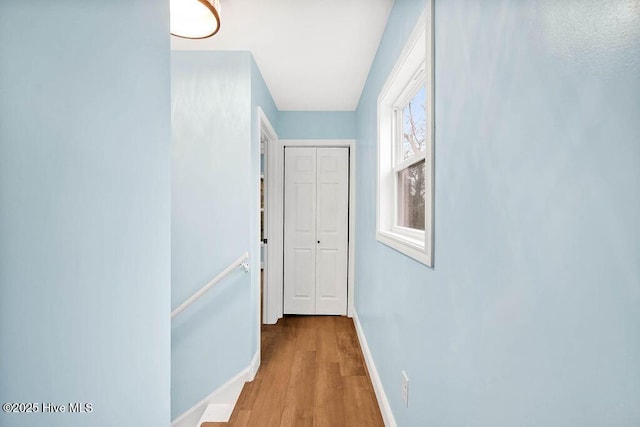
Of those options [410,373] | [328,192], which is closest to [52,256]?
[410,373]

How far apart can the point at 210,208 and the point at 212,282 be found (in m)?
0.54

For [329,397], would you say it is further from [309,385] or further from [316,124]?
[316,124]

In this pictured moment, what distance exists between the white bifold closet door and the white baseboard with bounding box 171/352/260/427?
1.43m

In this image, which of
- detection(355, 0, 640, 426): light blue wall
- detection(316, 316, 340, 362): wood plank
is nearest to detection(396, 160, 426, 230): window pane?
detection(355, 0, 640, 426): light blue wall

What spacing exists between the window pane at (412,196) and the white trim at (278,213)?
1430 millimetres

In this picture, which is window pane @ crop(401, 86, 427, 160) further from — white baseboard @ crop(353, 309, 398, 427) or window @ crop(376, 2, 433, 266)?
white baseboard @ crop(353, 309, 398, 427)

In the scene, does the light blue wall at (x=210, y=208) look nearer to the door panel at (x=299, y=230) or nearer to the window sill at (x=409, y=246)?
the window sill at (x=409, y=246)

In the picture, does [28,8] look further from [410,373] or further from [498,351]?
[410,373]

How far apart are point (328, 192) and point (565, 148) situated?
122 inches

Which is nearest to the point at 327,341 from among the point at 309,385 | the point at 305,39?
the point at 309,385

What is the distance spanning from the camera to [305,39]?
2.01m

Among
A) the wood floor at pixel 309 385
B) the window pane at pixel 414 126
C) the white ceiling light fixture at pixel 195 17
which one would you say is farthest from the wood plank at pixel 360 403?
the white ceiling light fixture at pixel 195 17

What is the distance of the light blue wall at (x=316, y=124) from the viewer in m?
3.46

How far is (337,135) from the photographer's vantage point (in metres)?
3.48
